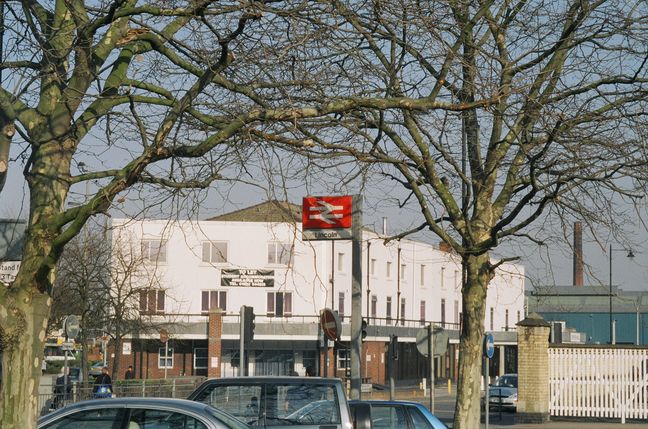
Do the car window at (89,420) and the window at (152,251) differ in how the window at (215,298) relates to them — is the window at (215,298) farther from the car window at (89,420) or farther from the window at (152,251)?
the car window at (89,420)

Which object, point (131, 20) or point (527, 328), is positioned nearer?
point (131, 20)

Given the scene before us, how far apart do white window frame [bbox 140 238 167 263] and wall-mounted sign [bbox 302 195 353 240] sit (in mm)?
2502

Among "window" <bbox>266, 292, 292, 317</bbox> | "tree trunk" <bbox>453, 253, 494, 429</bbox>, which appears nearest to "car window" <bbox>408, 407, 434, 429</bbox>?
"tree trunk" <bbox>453, 253, 494, 429</bbox>

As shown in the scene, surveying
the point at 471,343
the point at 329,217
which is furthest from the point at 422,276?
the point at 329,217

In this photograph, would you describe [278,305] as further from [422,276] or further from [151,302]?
[422,276]

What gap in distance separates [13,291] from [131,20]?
269 cm

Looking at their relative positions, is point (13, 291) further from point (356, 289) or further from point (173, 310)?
point (173, 310)

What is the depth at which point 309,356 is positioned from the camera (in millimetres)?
69812

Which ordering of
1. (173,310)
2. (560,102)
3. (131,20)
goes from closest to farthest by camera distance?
1. (131,20)
2. (560,102)
3. (173,310)

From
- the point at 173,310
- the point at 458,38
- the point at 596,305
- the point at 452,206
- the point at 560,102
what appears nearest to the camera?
the point at 458,38

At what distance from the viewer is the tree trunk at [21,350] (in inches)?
356

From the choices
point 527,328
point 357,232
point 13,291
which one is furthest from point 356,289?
point 527,328

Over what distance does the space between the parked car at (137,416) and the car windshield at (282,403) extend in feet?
→ 7.89

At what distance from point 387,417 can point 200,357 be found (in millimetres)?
53572
